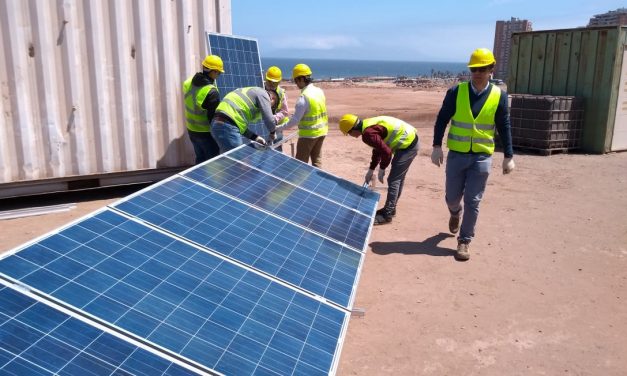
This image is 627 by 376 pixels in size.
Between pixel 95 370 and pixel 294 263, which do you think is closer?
pixel 95 370

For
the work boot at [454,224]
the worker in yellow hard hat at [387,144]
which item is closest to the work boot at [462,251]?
the work boot at [454,224]

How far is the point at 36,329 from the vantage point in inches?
81.0

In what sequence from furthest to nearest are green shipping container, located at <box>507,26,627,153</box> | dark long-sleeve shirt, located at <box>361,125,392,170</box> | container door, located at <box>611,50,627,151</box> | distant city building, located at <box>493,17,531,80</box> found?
distant city building, located at <box>493,17,531,80</box> → container door, located at <box>611,50,627,151</box> → green shipping container, located at <box>507,26,627,153</box> → dark long-sleeve shirt, located at <box>361,125,392,170</box>

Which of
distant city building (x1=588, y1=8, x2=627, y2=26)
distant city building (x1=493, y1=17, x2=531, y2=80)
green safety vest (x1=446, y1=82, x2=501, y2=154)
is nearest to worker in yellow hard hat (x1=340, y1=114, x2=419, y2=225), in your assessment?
green safety vest (x1=446, y1=82, x2=501, y2=154)

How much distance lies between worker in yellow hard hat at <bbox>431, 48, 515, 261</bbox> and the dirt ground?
685 mm

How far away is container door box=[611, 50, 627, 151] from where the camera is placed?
38.9 feet

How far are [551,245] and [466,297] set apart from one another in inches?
81.1

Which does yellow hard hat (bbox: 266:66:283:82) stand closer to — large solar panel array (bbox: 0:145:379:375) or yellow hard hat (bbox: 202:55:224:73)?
yellow hard hat (bbox: 202:55:224:73)

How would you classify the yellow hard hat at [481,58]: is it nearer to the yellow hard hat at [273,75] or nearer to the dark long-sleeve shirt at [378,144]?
the dark long-sleeve shirt at [378,144]

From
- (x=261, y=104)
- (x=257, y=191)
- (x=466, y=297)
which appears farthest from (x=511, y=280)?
(x=261, y=104)

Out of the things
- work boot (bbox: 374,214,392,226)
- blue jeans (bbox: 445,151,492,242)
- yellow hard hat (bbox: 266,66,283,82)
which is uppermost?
yellow hard hat (bbox: 266,66,283,82)

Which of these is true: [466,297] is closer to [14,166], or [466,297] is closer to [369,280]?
[369,280]

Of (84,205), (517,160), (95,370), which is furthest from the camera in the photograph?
(517,160)

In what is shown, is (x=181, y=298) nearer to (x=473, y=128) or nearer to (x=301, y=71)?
(x=473, y=128)
